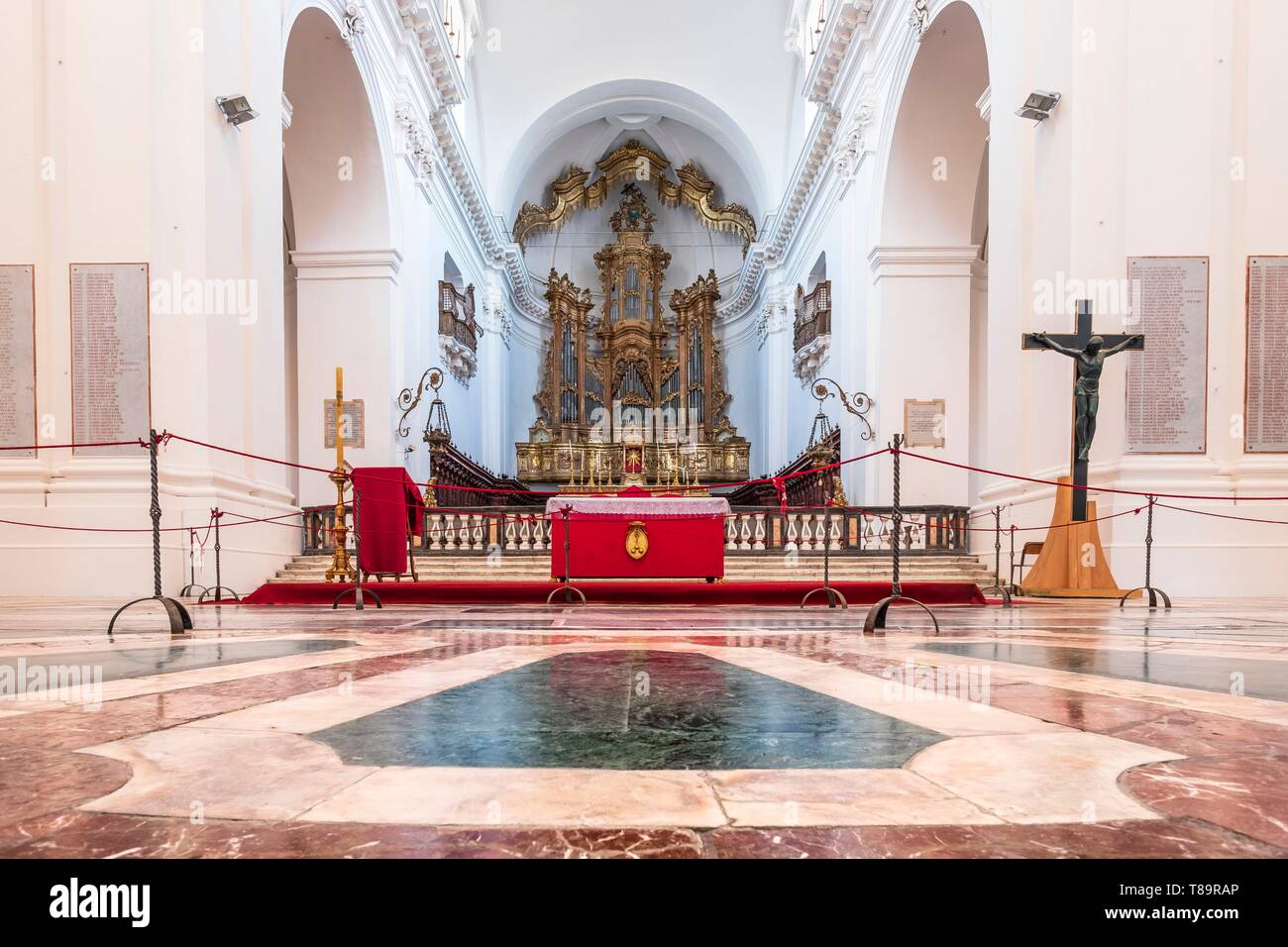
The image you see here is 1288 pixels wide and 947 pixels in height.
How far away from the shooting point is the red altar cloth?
805 cm

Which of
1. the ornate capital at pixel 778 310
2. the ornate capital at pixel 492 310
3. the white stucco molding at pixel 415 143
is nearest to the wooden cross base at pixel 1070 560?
the white stucco molding at pixel 415 143

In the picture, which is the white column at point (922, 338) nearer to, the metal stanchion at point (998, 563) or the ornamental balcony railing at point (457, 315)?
the metal stanchion at point (998, 563)

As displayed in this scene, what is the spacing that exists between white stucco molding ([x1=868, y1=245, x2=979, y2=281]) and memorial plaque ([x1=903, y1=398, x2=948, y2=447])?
1.96 m

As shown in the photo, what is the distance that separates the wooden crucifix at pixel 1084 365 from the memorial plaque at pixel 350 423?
29.9ft

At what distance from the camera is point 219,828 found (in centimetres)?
94

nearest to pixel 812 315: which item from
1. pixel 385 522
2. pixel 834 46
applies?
pixel 834 46

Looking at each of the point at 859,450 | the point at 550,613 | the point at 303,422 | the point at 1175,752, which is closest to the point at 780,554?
the point at 859,450

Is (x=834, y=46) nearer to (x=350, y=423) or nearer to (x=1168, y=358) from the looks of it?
(x=1168, y=358)

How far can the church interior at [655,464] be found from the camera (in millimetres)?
1150

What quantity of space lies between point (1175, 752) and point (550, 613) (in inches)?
169

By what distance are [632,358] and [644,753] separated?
76.8 feet

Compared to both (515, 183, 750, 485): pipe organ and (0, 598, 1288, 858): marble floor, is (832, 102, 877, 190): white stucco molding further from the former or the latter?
(0, 598, 1288, 858): marble floor
